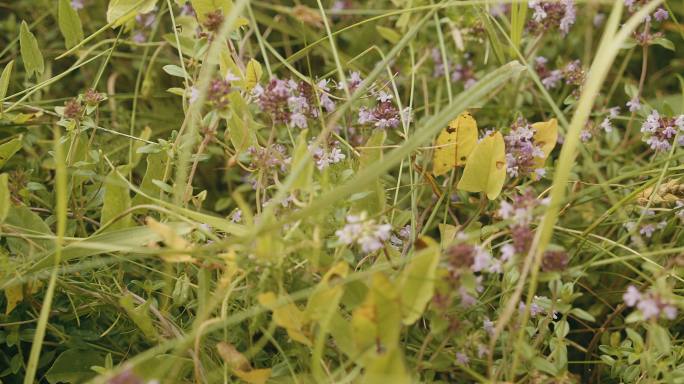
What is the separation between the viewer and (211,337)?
0.86 m

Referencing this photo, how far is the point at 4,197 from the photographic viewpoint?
2.60ft

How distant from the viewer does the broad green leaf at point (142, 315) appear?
0.78 meters

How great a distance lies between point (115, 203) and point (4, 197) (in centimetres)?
11

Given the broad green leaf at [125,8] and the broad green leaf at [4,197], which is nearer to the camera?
the broad green leaf at [4,197]

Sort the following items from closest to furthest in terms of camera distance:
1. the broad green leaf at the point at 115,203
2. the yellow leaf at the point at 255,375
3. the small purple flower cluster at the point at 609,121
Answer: the yellow leaf at the point at 255,375 → the broad green leaf at the point at 115,203 → the small purple flower cluster at the point at 609,121

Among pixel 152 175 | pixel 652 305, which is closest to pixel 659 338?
pixel 652 305

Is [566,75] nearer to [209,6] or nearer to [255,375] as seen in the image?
[209,6]

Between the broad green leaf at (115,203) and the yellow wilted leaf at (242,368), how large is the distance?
0.64ft

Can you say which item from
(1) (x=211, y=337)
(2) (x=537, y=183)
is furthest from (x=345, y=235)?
(2) (x=537, y=183)

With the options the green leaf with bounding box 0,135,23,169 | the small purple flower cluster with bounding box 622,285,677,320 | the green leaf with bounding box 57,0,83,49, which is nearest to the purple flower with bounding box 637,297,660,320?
the small purple flower cluster with bounding box 622,285,677,320

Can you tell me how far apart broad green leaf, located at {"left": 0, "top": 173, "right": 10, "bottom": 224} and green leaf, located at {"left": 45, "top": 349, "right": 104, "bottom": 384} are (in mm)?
176

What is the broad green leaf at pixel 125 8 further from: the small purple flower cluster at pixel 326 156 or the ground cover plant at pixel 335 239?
the small purple flower cluster at pixel 326 156

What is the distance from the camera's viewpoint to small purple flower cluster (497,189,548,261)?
0.69 meters

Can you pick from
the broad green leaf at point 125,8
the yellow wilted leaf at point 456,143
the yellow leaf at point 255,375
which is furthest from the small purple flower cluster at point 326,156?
the broad green leaf at point 125,8
